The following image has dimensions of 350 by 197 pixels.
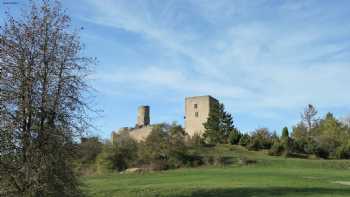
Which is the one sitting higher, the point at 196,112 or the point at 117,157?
the point at 196,112

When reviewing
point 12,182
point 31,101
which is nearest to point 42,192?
point 12,182

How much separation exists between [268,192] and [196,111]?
67.6 metres

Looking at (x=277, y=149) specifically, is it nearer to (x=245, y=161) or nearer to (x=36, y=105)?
(x=245, y=161)

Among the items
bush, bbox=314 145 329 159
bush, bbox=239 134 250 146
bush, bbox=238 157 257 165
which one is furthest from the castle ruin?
bush, bbox=238 157 257 165

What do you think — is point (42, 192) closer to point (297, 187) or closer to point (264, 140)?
point (297, 187)

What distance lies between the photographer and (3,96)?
14.2 metres

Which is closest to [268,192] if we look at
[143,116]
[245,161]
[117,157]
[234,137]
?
[245,161]

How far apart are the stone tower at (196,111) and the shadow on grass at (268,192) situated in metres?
64.4

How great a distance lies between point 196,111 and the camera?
89.1 meters

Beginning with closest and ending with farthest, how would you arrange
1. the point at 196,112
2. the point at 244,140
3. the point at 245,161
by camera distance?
the point at 245,161
the point at 244,140
the point at 196,112

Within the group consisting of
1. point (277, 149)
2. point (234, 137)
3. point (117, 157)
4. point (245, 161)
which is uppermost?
point (234, 137)

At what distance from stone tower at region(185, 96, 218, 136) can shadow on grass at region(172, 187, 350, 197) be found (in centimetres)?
6439

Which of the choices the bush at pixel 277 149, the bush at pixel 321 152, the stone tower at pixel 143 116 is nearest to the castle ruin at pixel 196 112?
the stone tower at pixel 143 116

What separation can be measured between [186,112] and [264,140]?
28.3 meters
